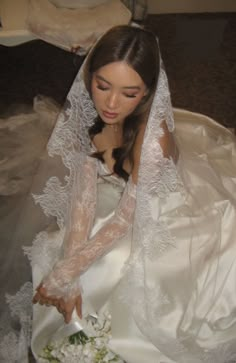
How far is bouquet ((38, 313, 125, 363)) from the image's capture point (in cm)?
104

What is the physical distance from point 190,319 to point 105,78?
811 mm

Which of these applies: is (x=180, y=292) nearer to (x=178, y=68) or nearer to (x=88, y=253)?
(x=88, y=253)

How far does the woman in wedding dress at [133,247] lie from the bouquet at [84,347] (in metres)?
0.13

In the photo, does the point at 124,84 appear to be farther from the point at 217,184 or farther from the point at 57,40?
the point at 57,40

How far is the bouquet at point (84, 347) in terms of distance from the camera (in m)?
1.04

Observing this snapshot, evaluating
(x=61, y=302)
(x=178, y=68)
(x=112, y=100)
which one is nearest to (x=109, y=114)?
(x=112, y=100)

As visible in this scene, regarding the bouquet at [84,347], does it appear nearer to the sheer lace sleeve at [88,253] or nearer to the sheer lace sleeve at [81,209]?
the sheer lace sleeve at [88,253]

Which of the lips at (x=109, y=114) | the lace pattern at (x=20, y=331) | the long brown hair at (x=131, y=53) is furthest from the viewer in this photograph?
the lace pattern at (x=20, y=331)

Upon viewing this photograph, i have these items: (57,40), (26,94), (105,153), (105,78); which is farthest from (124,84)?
(26,94)

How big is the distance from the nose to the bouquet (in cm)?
61

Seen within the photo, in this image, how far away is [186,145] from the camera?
173 centimetres

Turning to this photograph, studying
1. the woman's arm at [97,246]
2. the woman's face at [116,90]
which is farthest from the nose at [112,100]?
the woman's arm at [97,246]

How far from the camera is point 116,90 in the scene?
1070 mm

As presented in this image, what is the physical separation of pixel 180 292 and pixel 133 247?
23 centimetres
